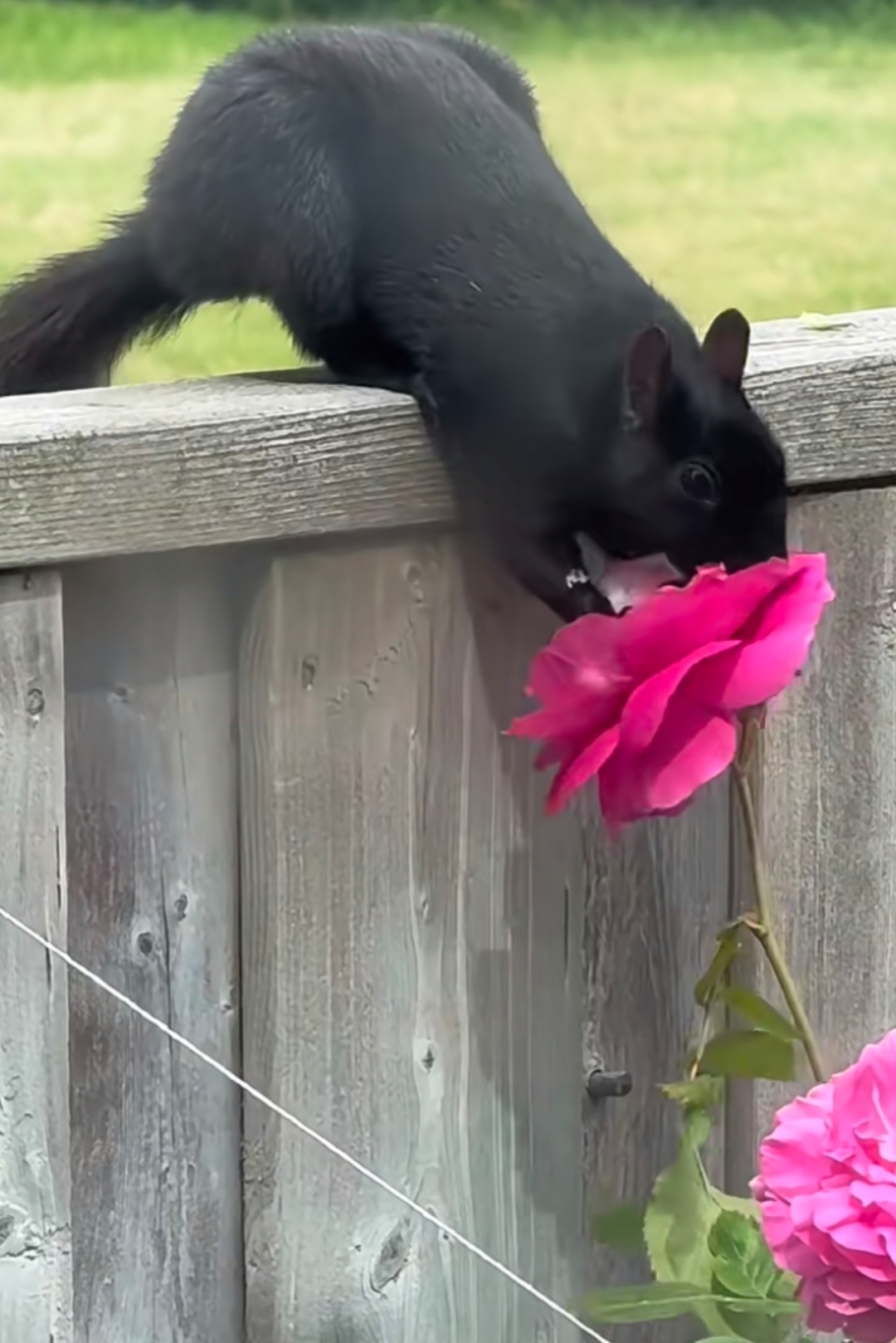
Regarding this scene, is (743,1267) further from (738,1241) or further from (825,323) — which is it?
(825,323)

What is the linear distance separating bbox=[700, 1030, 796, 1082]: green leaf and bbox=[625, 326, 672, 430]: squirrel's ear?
342 mm

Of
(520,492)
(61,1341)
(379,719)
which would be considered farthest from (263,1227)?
(520,492)

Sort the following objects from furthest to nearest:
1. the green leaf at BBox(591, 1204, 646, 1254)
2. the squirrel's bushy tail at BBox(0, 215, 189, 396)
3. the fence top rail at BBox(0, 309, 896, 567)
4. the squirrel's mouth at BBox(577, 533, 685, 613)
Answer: the squirrel's bushy tail at BBox(0, 215, 189, 396) < the squirrel's mouth at BBox(577, 533, 685, 613) < the green leaf at BBox(591, 1204, 646, 1254) < the fence top rail at BBox(0, 309, 896, 567)

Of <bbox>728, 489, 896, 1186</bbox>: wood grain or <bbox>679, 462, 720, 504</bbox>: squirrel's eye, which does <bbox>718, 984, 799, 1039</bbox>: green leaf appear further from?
<bbox>679, 462, 720, 504</bbox>: squirrel's eye

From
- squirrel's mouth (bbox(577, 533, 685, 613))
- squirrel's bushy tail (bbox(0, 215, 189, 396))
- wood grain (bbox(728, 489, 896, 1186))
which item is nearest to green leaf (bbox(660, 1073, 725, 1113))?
wood grain (bbox(728, 489, 896, 1186))

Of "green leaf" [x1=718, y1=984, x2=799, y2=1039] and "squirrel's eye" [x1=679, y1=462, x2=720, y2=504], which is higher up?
"squirrel's eye" [x1=679, y1=462, x2=720, y2=504]

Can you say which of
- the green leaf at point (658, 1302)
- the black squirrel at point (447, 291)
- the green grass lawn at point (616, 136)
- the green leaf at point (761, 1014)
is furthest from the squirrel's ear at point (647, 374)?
the green leaf at point (658, 1302)

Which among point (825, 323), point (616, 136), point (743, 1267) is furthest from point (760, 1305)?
point (616, 136)

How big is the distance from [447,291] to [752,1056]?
0.43m

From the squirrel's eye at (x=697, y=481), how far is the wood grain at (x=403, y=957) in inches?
7.1

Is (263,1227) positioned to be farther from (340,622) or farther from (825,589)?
(825,589)

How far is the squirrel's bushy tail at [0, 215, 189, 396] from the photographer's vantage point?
3.47 ft

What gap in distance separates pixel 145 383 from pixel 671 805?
312 millimetres

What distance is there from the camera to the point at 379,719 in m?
0.78
